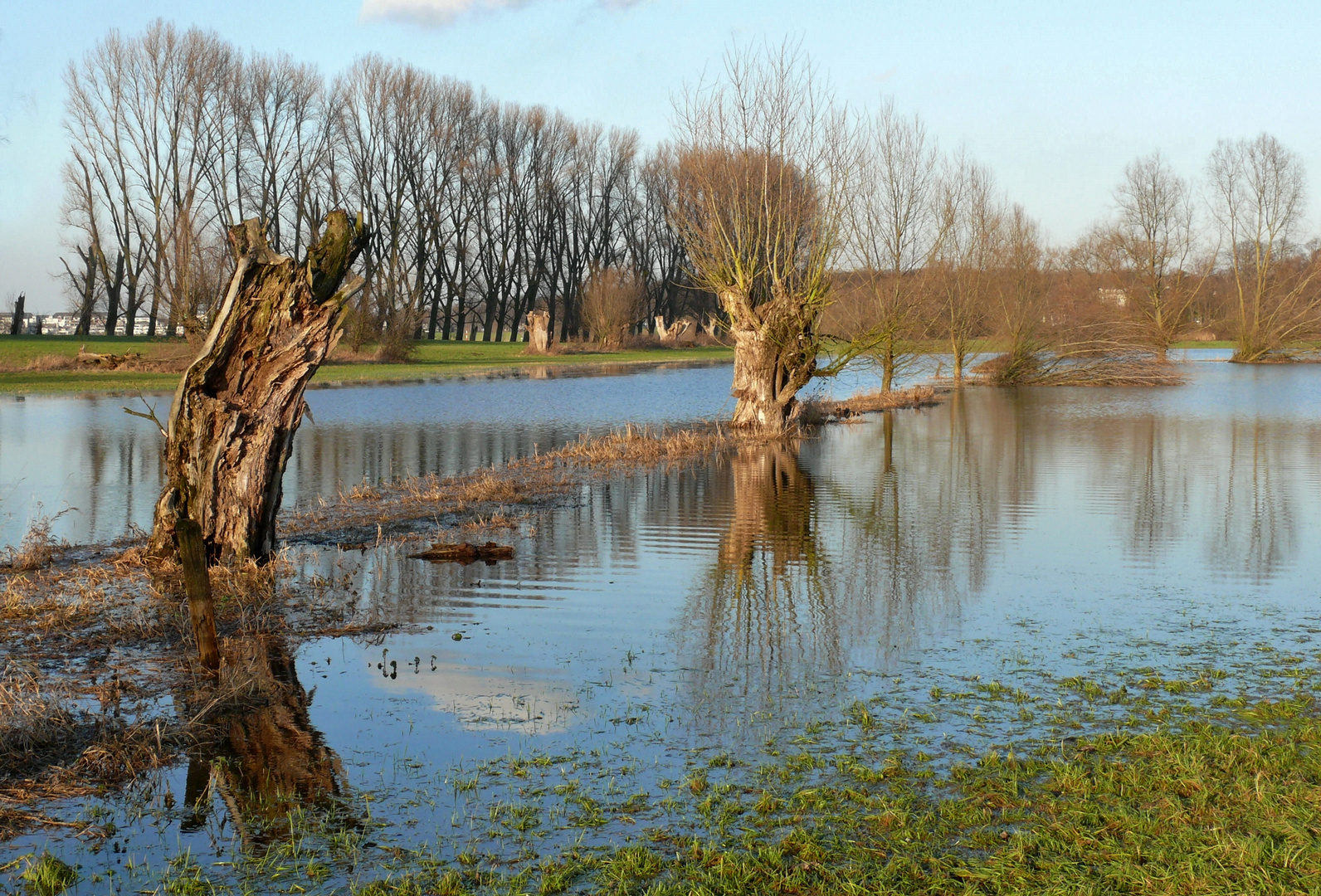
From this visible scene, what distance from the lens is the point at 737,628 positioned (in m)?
7.73

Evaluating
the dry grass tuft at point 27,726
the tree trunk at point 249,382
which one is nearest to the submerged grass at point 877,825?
the dry grass tuft at point 27,726

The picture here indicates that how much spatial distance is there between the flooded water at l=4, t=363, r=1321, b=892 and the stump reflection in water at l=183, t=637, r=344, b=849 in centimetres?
2

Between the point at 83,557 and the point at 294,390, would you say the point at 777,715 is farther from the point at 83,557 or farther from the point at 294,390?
the point at 83,557

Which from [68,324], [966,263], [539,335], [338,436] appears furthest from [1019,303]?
[68,324]

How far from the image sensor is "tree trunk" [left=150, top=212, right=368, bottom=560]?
9.08m

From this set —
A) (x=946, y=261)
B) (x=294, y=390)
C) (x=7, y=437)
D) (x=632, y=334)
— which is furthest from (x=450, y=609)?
(x=632, y=334)

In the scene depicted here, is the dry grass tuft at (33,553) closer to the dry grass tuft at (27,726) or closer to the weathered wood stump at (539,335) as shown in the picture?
the dry grass tuft at (27,726)

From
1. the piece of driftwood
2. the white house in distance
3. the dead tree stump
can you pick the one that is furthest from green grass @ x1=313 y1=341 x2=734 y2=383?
the dead tree stump

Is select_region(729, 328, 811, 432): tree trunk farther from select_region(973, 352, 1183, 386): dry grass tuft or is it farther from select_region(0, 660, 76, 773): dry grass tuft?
select_region(973, 352, 1183, 386): dry grass tuft

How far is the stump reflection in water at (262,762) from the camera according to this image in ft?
15.4

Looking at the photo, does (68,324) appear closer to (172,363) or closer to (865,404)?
(172,363)

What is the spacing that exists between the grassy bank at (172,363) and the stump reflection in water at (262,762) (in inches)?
1128

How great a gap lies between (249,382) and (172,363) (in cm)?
3523

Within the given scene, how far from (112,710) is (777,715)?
360 centimetres
